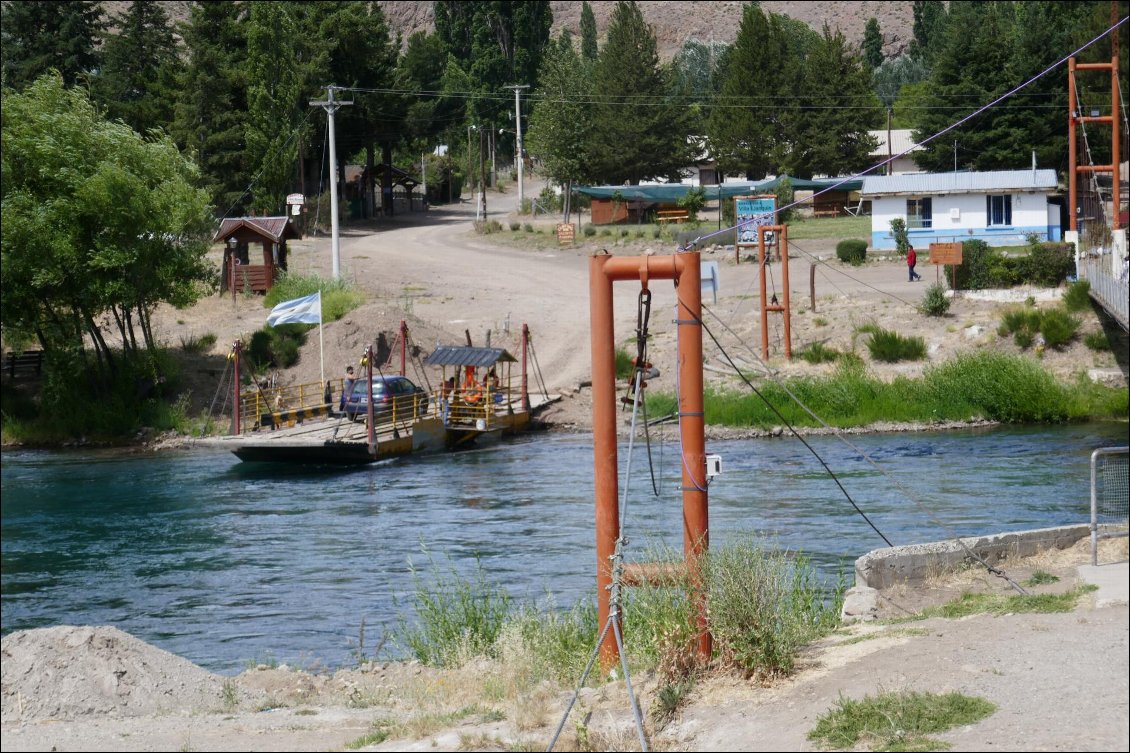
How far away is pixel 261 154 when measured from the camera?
2781 inches

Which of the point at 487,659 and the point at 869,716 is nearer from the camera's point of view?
the point at 869,716

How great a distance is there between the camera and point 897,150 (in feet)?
307

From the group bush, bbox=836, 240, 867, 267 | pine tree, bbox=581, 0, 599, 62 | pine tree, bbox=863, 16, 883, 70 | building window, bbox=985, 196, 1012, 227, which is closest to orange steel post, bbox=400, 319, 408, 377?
bush, bbox=836, 240, 867, 267

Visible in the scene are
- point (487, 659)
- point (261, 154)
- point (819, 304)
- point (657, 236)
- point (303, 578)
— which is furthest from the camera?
point (261, 154)

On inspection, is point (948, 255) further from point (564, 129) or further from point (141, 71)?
point (141, 71)

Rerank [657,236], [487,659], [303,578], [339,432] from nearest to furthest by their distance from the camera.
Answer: [487,659], [303,578], [339,432], [657,236]

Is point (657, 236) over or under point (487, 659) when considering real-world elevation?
over

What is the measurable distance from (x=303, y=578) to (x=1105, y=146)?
56.8 m

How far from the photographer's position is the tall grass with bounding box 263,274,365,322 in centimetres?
4981

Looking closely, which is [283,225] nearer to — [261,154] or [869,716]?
[261,154]

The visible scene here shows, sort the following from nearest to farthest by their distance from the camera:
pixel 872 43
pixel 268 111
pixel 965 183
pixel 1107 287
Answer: pixel 1107 287
pixel 965 183
pixel 268 111
pixel 872 43

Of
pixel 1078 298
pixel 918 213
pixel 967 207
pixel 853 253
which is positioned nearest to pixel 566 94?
pixel 918 213

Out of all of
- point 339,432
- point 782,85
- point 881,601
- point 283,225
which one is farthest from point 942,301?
point 782,85

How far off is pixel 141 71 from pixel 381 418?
51.9 m
